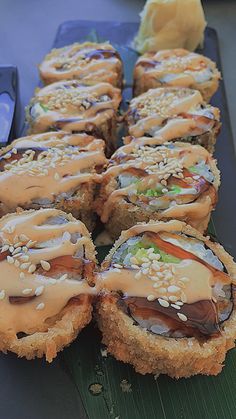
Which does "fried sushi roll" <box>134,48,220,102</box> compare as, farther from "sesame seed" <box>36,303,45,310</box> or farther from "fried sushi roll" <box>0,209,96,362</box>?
"sesame seed" <box>36,303,45,310</box>

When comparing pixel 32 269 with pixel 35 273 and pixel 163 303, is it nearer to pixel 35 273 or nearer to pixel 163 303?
pixel 35 273

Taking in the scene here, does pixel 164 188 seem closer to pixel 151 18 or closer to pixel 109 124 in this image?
pixel 109 124

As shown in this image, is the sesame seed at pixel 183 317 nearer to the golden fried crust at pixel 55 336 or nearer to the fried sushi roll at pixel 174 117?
the golden fried crust at pixel 55 336

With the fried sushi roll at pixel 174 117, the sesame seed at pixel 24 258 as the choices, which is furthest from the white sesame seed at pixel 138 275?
the fried sushi roll at pixel 174 117

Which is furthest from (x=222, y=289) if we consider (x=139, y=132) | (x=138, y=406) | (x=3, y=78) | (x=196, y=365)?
(x=3, y=78)

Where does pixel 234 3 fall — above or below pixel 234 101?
above

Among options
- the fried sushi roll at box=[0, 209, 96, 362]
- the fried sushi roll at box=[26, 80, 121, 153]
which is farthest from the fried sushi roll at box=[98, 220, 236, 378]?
the fried sushi roll at box=[26, 80, 121, 153]

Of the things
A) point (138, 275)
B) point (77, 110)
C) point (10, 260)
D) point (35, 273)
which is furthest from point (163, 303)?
point (77, 110)
